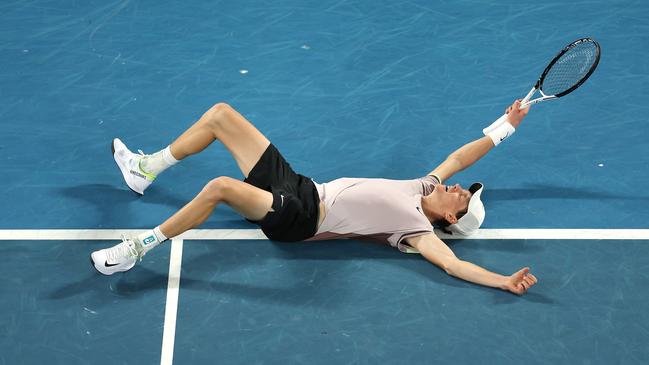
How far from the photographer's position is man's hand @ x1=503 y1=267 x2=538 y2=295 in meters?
6.91

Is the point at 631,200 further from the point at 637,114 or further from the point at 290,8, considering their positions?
the point at 290,8

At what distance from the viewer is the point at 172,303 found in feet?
22.4

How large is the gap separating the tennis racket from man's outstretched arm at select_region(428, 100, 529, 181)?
68 millimetres

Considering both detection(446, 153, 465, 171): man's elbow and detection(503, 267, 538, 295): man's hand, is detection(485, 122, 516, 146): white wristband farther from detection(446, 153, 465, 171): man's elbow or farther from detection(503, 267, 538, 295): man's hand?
detection(503, 267, 538, 295): man's hand

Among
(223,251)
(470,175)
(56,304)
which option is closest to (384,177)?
(470,175)

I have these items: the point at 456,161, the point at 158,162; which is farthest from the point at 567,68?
the point at 158,162

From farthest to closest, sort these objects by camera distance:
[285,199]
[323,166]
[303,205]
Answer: [323,166]
[303,205]
[285,199]

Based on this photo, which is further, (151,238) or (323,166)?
(323,166)

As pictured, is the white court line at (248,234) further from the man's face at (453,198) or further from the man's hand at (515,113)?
the man's hand at (515,113)

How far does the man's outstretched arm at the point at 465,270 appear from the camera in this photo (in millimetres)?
6949

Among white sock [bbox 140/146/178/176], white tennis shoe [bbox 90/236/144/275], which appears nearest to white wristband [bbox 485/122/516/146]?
white sock [bbox 140/146/178/176]

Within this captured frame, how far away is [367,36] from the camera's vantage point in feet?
31.6

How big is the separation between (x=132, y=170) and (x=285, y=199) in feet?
4.57

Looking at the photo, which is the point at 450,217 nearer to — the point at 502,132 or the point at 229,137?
the point at 502,132
